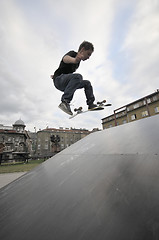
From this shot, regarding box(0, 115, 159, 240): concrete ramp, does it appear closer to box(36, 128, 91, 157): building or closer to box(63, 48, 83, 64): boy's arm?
box(63, 48, 83, 64): boy's arm

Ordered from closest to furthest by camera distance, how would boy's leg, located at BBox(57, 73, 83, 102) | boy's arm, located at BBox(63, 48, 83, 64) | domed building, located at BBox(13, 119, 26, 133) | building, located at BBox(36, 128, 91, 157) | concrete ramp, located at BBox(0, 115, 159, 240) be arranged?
1. concrete ramp, located at BBox(0, 115, 159, 240)
2. boy's arm, located at BBox(63, 48, 83, 64)
3. boy's leg, located at BBox(57, 73, 83, 102)
4. domed building, located at BBox(13, 119, 26, 133)
5. building, located at BBox(36, 128, 91, 157)

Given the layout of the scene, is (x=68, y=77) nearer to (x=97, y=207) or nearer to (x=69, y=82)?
(x=69, y=82)

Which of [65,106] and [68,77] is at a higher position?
[68,77]

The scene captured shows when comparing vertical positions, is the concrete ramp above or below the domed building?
below

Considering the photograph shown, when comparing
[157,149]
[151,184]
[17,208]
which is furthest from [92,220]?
[157,149]

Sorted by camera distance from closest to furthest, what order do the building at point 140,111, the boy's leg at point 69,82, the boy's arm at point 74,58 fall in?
the boy's arm at point 74,58 < the boy's leg at point 69,82 < the building at point 140,111

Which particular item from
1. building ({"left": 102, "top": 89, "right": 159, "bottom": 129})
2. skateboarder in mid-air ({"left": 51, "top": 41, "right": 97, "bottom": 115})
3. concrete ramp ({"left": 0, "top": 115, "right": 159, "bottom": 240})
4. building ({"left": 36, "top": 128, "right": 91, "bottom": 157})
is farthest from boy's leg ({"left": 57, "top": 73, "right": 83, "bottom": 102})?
building ({"left": 36, "top": 128, "right": 91, "bottom": 157})

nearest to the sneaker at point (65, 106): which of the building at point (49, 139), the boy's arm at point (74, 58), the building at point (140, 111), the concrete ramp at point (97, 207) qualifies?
the boy's arm at point (74, 58)

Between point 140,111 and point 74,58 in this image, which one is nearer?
point 74,58

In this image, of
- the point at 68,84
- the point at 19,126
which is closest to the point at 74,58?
the point at 68,84

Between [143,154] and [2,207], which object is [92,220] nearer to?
[143,154]

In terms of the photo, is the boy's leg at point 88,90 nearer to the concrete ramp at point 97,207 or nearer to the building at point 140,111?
the concrete ramp at point 97,207

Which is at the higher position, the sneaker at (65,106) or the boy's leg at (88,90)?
the boy's leg at (88,90)

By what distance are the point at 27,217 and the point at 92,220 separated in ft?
1.41
